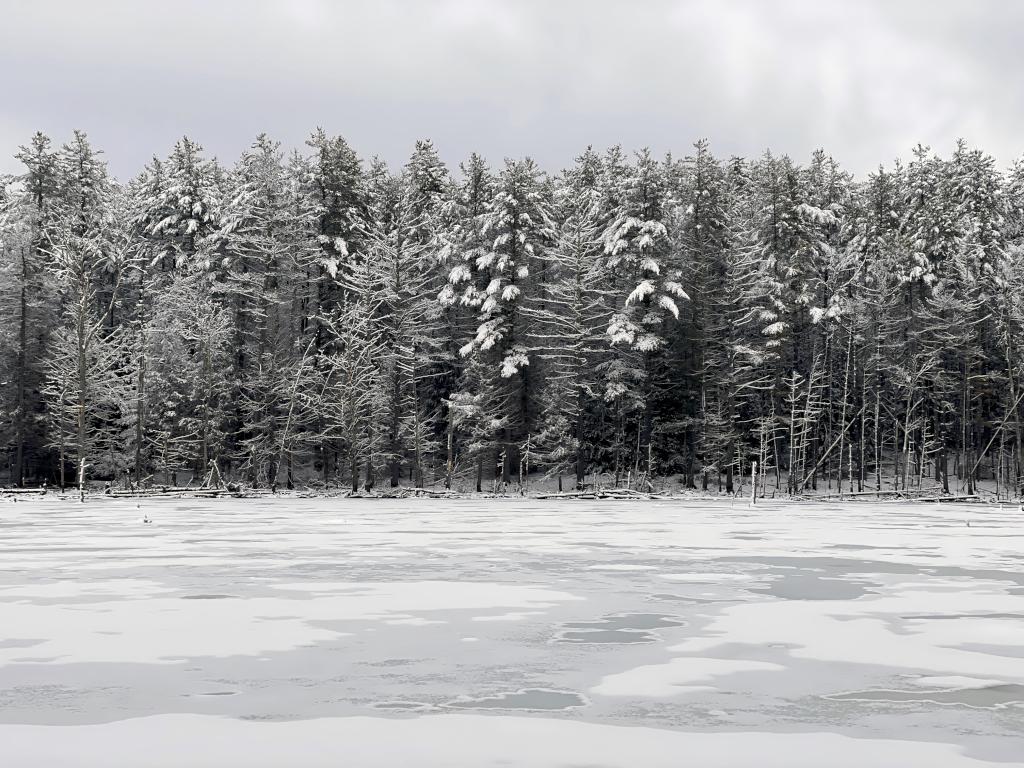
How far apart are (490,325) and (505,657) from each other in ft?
145

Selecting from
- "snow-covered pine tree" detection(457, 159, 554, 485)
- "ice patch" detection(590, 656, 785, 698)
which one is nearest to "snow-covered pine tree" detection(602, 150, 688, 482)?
"snow-covered pine tree" detection(457, 159, 554, 485)

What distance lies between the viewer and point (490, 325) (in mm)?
51750

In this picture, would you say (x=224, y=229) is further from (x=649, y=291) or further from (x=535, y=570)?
(x=535, y=570)

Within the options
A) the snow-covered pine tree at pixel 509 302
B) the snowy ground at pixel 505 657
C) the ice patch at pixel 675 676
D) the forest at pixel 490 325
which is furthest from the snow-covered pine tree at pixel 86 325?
the ice patch at pixel 675 676

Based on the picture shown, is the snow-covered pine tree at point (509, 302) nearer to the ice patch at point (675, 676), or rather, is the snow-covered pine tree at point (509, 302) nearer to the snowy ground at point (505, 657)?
the snowy ground at point (505, 657)

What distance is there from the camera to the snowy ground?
535 cm

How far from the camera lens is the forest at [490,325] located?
50344 mm

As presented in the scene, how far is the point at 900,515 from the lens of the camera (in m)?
32.1

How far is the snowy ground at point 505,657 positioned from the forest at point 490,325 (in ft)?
109

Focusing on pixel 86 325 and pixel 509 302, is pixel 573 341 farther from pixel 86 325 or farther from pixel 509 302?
pixel 86 325

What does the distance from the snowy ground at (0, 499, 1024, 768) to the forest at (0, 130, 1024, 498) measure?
1306 inches

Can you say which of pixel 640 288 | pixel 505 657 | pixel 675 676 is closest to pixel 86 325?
pixel 640 288

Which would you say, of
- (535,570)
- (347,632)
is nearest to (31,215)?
(535,570)

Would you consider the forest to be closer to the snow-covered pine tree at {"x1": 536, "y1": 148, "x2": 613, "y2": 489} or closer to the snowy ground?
the snow-covered pine tree at {"x1": 536, "y1": 148, "x2": 613, "y2": 489}
